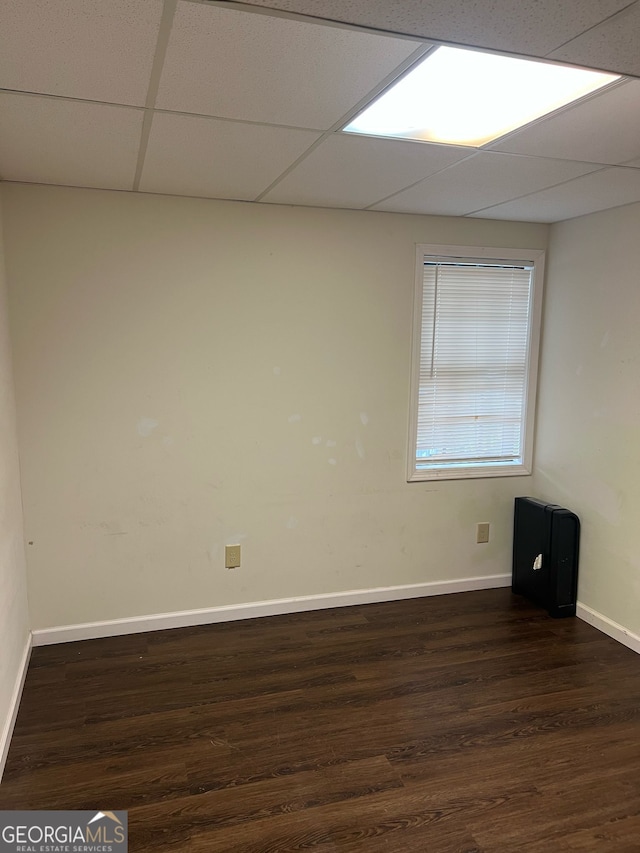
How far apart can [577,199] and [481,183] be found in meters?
0.63

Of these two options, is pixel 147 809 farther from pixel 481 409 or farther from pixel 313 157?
pixel 481 409

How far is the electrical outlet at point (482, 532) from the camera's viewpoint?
12.4 ft

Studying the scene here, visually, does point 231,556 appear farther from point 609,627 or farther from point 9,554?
point 609,627

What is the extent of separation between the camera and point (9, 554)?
2539mm

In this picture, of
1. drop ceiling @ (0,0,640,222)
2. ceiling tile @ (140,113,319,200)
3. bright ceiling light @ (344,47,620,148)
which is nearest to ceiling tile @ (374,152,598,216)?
drop ceiling @ (0,0,640,222)

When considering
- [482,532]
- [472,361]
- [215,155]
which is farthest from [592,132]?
[482,532]

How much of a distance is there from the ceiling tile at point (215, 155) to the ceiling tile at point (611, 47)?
861 mm

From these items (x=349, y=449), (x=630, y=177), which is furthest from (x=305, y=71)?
(x=349, y=449)

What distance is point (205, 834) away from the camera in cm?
191

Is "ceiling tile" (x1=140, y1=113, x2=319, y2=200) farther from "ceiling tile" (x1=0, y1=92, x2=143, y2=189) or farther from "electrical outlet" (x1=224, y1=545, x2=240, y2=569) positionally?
"electrical outlet" (x1=224, y1=545, x2=240, y2=569)

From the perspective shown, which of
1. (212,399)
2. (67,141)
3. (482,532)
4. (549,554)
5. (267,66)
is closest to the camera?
(267,66)

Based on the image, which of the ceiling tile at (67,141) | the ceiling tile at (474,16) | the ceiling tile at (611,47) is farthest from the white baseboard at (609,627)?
the ceiling tile at (67,141)

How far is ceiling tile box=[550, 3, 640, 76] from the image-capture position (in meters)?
1.30

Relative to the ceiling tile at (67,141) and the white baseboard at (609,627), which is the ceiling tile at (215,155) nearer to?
the ceiling tile at (67,141)
